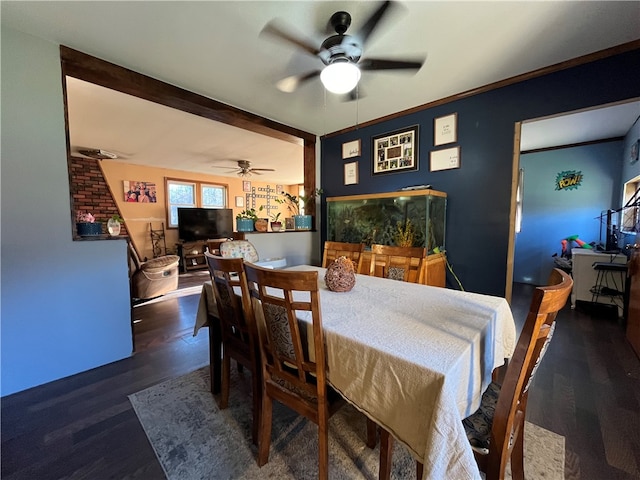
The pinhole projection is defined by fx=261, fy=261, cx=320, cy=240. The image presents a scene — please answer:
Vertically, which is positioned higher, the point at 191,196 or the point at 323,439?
the point at 191,196

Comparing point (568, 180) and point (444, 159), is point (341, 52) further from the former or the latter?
point (568, 180)

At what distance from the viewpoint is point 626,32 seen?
1.80 metres

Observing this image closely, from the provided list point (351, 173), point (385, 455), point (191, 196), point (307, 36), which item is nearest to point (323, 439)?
point (385, 455)

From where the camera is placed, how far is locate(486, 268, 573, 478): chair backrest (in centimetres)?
73

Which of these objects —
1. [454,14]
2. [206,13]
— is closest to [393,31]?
[454,14]

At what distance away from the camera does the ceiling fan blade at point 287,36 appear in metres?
1.64

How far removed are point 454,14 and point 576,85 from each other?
1.40 meters

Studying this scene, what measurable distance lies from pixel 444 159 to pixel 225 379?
2.92 metres

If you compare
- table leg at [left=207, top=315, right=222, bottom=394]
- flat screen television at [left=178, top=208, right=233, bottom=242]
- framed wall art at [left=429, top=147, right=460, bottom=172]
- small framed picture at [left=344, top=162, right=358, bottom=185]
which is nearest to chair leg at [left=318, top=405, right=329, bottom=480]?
table leg at [left=207, top=315, right=222, bottom=394]

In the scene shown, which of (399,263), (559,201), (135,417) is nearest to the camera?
(135,417)

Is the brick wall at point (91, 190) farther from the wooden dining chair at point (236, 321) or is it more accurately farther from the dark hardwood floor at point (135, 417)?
the wooden dining chair at point (236, 321)

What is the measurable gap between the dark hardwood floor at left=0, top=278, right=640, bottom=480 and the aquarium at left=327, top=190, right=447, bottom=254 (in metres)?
1.45

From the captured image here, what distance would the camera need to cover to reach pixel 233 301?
1.36 metres

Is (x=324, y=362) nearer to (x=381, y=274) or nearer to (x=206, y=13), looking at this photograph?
(x=381, y=274)
